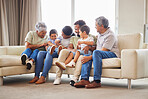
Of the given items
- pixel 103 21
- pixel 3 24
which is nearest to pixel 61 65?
pixel 103 21

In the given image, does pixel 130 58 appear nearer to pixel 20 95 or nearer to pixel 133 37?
pixel 133 37

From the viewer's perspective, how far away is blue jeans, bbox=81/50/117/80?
10.2 ft

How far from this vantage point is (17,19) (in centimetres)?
599

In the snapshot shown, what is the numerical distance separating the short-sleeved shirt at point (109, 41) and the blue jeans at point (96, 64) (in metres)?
0.08

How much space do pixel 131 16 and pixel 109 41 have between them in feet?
5.73

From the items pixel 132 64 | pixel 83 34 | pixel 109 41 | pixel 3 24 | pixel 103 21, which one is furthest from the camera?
pixel 3 24

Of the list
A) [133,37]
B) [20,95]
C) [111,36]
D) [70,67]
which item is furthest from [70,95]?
[133,37]

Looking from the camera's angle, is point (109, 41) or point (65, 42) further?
point (65, 42)

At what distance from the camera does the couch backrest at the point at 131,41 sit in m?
3.40

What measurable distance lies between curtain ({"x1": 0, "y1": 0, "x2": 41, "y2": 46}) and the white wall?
1.91 meters

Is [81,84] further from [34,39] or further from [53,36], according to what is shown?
[34,39]

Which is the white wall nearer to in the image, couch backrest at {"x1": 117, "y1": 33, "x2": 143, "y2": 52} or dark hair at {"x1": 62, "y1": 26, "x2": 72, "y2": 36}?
couch backrest at {"x1": 117, "y1": 33, "x2": 143, "y2": 52}

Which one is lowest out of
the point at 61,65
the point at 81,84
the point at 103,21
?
the point at 81,84

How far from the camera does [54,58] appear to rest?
3740 mm
